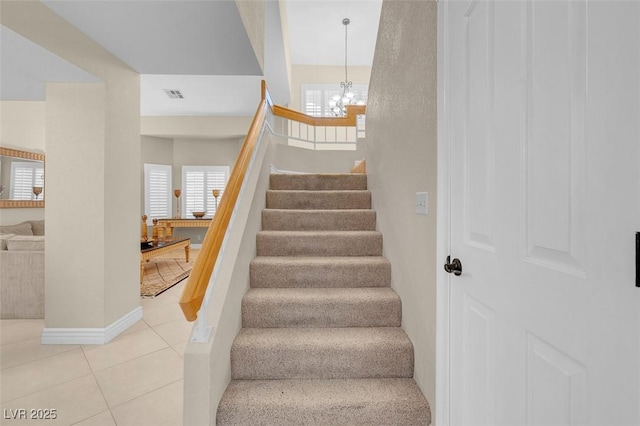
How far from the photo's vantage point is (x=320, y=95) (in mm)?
7160

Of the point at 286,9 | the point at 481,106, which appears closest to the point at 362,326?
the point at 481,106

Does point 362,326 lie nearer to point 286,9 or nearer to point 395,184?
point 395,184

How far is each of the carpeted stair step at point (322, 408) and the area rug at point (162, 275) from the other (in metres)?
2.94

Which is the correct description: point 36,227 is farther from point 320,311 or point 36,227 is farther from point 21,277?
point 320,311

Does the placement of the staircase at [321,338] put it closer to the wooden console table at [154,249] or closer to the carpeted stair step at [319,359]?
the carpeted stair step at [319,359]

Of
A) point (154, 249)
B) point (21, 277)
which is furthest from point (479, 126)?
point (154, 249)

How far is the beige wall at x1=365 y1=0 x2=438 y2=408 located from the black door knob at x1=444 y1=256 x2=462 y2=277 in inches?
6.1

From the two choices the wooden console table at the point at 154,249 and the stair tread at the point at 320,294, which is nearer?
the stair tread at the point at 320,294

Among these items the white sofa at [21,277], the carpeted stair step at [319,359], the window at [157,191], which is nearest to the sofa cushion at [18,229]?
the white sofa at [21,277]

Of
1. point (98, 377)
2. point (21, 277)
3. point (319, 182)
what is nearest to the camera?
point (98, 377)

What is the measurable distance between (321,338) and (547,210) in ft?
4.41

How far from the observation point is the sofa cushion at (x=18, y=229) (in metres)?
4.12

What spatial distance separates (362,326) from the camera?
1.91 metres

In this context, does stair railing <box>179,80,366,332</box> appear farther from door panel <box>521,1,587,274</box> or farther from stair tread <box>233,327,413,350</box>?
door panel <box>521,1,587,274</box>
